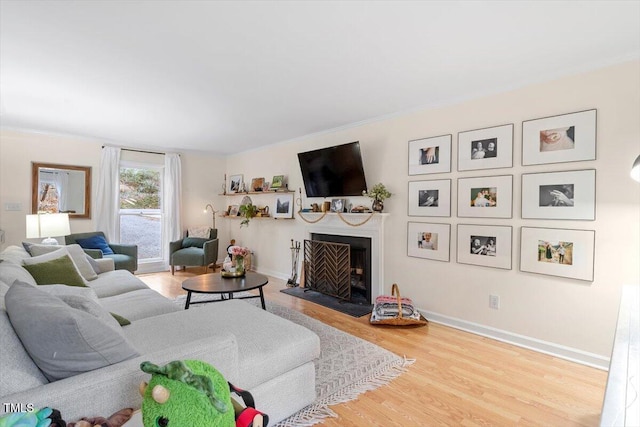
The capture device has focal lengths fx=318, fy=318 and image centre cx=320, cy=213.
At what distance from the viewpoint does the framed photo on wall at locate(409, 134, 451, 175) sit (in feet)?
10.8

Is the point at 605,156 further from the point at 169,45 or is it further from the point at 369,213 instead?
the point at 169,45

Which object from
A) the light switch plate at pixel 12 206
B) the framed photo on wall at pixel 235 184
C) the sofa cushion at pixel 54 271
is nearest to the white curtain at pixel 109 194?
the light switch plate at pixel 12 206

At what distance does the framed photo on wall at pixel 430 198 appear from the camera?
10.8 ft

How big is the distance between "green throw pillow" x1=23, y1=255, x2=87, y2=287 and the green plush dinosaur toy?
2.23 meters

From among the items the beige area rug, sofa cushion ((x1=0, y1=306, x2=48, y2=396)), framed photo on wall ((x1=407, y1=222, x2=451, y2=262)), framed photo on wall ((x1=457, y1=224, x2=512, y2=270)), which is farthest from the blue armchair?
framed photo on wall ((x1=457, y1=224, x2=512, y2=270))

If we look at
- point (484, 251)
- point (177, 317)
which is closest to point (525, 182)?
point (484, 251)

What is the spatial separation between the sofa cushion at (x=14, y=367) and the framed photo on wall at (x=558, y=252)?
127 inches

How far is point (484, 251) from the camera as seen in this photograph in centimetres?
303

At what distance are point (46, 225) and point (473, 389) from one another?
455 centimetres

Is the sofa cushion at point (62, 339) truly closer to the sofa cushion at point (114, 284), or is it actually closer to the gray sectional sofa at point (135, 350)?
the gray sectional sofa at point (135, 350)

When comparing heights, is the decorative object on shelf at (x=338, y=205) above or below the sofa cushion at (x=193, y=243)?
above

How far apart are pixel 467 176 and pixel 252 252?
161 inches

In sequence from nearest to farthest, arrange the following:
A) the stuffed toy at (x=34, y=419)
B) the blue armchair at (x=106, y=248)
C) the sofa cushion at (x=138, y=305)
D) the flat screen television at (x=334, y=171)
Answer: the stuffed toy at (x=34, y=419) < the sofa cushion at (x=138, y=305) < the flat screen television at (x=334, y=171) < the blue armchair at (x=106, y=248)

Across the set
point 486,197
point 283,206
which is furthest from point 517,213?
point 283,206
